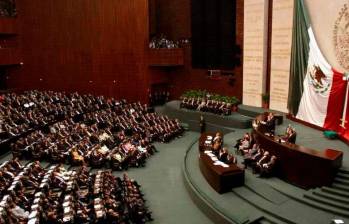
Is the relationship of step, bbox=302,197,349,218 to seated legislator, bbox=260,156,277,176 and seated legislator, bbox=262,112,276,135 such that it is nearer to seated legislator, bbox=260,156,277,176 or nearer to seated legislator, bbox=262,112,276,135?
seated legislator, bbox=260,156,277,176

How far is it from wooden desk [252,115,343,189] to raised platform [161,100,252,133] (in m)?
5.44

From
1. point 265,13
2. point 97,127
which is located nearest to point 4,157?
point 97,127

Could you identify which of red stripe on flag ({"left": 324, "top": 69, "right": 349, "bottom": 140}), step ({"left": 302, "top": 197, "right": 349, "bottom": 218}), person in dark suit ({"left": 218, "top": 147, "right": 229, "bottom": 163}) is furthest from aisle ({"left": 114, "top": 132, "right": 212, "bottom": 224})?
red stripe on flag ({"left": 324, "top": 69, "right": 349, "bottom": 140})

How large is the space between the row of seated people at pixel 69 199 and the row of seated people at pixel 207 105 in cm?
753

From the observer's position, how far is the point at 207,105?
17.0m

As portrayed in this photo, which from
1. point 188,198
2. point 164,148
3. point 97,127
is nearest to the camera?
point 188,198

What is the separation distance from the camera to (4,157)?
13453mm

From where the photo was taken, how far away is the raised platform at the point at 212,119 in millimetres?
15414

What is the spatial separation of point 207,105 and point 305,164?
8.37 metres

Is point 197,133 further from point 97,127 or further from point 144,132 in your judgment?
point 97,127

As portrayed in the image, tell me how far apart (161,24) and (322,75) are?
Answer: 1191 centimetres

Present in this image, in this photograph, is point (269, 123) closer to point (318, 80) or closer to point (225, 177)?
point (318, 80)

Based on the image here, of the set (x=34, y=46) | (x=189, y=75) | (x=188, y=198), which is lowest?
(x=188, y=198)

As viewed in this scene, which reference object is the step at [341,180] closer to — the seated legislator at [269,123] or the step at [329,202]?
the step at [329,202]
